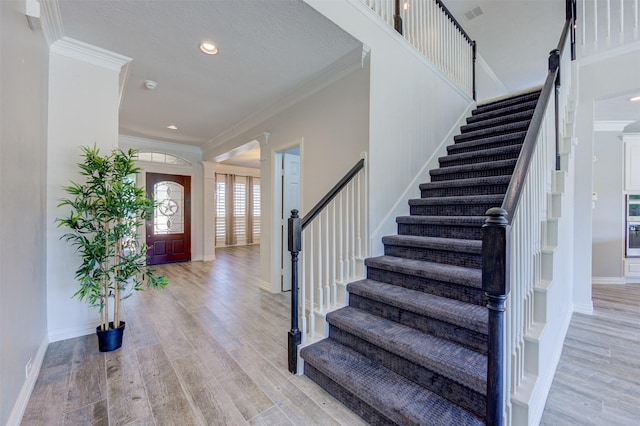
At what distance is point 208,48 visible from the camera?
106 inches

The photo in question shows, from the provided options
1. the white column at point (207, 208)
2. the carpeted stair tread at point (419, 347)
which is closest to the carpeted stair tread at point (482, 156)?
the carpeted stair tread at point (419, 347)

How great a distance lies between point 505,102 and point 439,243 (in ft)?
9.50

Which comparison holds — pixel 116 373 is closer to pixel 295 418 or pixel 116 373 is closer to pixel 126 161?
pixel 295 418

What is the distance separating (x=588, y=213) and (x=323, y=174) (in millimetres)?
3260

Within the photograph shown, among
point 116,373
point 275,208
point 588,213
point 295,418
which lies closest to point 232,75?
point 275,208

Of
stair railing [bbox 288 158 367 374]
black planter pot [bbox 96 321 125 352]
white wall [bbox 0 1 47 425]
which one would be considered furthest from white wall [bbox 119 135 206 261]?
stair railing [bbox 288 158 367 374]

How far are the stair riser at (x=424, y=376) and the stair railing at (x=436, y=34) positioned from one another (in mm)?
3087

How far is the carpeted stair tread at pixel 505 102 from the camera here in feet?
12.0

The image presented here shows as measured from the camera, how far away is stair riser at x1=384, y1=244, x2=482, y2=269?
2129mm

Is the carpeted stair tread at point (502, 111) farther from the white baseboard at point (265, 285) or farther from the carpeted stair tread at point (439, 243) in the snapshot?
the white baseboard at point (265, 285)

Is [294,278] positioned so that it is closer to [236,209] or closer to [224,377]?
[224,377]

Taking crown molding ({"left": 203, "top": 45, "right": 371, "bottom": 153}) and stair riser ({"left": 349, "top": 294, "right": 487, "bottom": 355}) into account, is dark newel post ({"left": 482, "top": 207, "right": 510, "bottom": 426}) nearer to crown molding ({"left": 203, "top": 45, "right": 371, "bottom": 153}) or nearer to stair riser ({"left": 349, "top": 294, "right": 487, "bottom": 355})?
stair riser ({"left": 349, "top": 294, "right": 487, "bottom": 355})


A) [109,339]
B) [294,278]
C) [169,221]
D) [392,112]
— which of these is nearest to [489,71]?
[392,112]

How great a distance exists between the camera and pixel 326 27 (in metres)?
2.43
